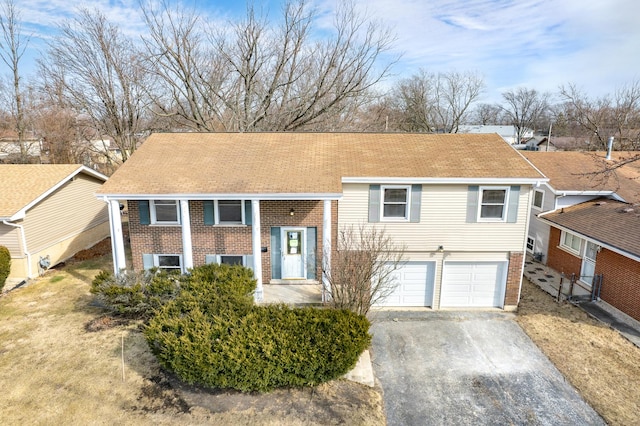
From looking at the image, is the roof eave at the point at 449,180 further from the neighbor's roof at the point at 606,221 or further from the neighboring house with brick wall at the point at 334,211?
the neighbor's roof at the point at 606,221

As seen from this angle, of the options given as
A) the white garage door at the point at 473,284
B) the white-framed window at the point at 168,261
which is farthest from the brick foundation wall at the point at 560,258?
the white-framed window at the point at 168,261

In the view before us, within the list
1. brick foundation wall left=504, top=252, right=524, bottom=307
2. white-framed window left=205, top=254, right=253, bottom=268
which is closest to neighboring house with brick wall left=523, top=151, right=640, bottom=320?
brick foundation wall left=504, top=252, right=524, bottom=307

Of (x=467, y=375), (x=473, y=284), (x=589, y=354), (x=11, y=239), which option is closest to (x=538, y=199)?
(x=473, y=284)

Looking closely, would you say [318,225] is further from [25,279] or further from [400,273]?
[25,279]

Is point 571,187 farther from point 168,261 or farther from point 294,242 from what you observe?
point 168,261

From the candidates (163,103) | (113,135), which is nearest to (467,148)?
(163,103)
